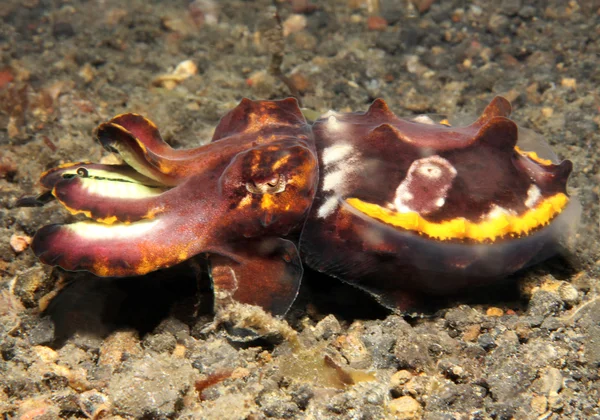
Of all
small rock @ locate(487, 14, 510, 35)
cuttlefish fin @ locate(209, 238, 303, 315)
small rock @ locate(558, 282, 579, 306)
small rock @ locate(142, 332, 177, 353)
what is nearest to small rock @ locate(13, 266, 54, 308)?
small rock @ locate(142, 332, 177, 353)

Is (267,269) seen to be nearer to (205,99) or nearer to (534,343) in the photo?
(534,343)

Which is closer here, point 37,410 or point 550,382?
point 37,410

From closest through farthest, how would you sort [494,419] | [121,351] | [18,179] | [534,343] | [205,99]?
[494,419], [534,343], [121,351], [18,179], [205,99]

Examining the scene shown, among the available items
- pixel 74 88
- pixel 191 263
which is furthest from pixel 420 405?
pixel 74 88

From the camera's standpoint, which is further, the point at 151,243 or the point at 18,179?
the point at 18,179

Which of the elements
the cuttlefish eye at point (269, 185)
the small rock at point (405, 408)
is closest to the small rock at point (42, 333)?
the cuttlefish eye at point (269, 185)

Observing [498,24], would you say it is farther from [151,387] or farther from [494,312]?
[151,387]

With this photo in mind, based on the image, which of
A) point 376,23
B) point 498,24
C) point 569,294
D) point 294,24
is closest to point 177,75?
point 294,24
